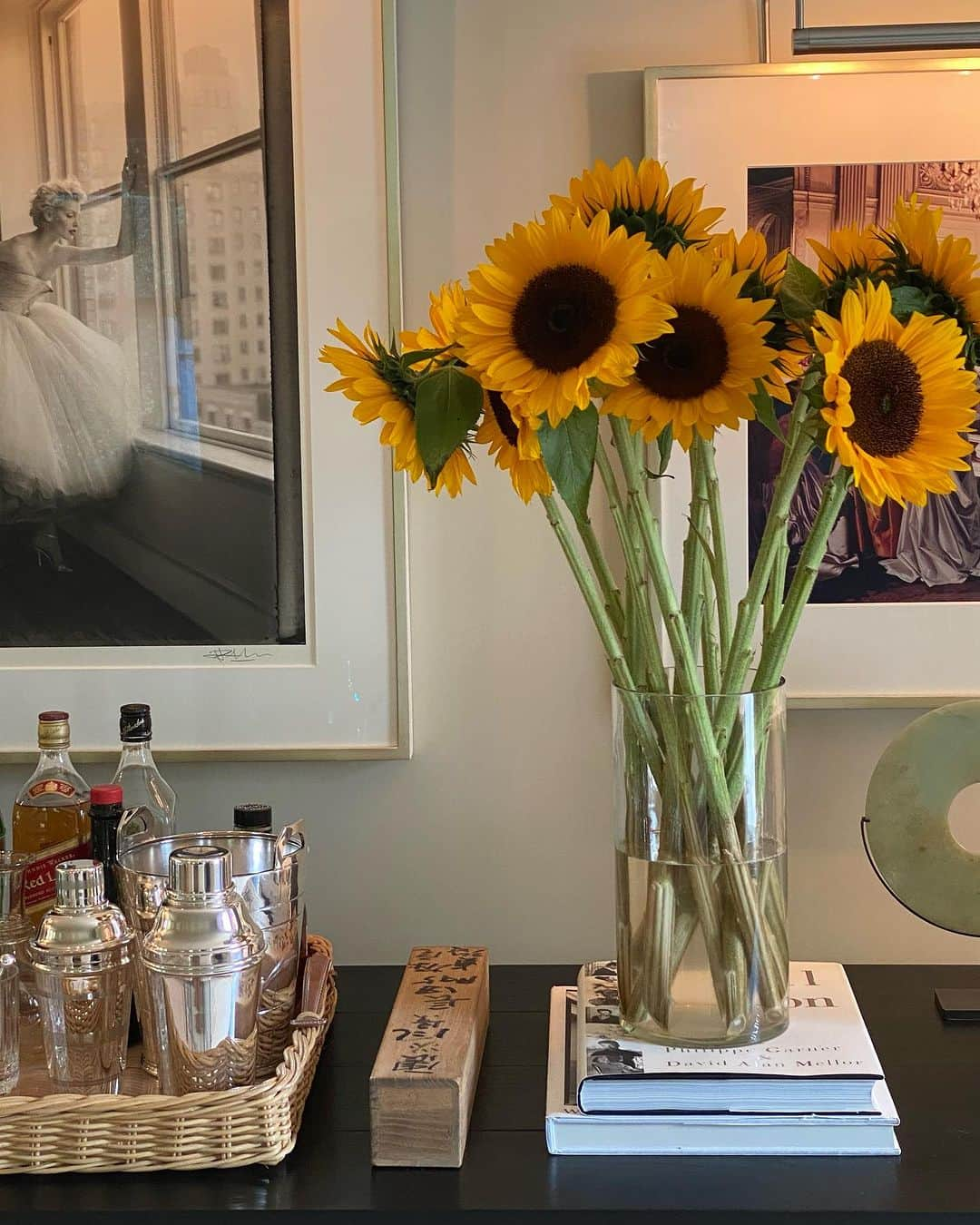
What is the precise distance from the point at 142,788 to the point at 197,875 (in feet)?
1.03

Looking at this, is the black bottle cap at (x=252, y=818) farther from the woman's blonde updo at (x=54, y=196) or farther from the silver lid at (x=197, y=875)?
the woman's blonde updo at (x=54, y=196)

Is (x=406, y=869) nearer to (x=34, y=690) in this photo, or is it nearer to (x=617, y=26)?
(x=34, y=690)

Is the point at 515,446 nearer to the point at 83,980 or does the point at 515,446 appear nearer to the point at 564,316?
the point at 564,316

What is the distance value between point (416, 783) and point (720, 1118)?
541 millimetres

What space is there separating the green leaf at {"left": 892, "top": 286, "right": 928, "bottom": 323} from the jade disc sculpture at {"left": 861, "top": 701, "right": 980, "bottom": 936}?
1.38 ft

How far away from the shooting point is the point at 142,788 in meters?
1.16

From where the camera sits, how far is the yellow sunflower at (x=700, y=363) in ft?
2.64

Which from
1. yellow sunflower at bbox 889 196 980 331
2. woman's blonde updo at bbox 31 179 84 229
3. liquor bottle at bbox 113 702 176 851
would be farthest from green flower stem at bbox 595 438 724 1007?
woman's blonde updo at bbox 31 179 84 229

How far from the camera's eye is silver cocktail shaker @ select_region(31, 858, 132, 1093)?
899 millimetres

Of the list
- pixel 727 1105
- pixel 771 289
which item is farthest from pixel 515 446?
pixel 727 1105

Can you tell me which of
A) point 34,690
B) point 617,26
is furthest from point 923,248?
point 34,690

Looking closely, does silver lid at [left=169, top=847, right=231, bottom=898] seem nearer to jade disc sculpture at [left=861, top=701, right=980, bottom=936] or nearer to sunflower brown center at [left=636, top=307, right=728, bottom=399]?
sunflower brown center at [left=636, top=307, right=728, bottom=399]

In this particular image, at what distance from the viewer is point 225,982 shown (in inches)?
34.2
